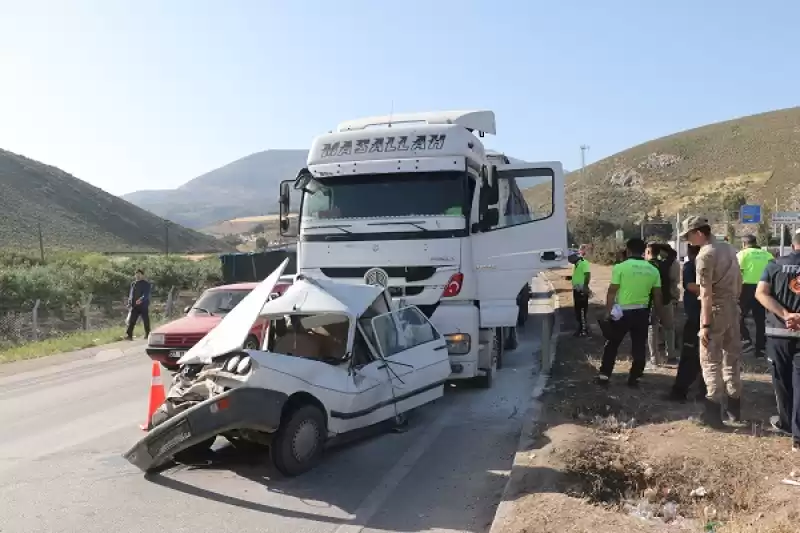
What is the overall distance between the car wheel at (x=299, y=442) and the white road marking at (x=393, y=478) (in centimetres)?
68

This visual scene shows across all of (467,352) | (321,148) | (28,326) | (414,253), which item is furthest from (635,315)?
(28,326)

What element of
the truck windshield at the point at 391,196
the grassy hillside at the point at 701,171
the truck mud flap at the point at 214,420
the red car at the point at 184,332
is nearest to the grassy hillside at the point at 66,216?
the grassy hillside at the point at 701,171

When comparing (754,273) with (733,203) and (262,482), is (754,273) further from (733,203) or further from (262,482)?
(733,203)

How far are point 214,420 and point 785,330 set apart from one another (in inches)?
192

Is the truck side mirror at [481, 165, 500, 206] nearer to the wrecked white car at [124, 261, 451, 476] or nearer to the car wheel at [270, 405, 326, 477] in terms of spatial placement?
the wrecked white car at [124, 261, 451, 476]

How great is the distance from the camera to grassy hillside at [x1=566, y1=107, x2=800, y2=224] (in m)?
57.8

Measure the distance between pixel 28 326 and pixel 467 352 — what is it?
1680cm

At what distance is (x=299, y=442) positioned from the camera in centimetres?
627

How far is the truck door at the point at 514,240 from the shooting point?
371 inches

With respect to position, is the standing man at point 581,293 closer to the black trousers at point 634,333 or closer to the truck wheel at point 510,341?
the truck wheel at point 510,341

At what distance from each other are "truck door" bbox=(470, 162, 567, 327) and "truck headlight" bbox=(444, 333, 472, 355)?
0.47m

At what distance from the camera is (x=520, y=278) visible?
962 cm

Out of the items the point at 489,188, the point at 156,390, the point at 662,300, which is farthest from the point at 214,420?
the point at 662,300

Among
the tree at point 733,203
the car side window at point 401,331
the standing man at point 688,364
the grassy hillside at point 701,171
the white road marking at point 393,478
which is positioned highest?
the grassy hillside at point 701,171
